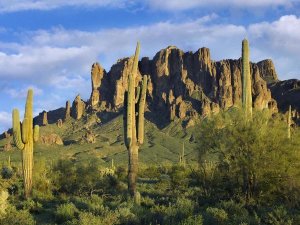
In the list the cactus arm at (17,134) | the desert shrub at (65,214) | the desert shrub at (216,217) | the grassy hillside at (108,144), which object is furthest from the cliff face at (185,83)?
the desert shrub at (216,217)

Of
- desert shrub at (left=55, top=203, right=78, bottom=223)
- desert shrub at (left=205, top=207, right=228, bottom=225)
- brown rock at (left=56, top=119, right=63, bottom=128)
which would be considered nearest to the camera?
desert shrub at (left=205, top=207, right=228, bottom=225)

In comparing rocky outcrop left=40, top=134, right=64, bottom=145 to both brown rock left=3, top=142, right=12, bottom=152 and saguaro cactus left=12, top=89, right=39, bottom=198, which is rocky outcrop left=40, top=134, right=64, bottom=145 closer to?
brown rock left=3, top=142, right=12, bottom=152

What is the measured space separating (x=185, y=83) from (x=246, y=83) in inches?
4690

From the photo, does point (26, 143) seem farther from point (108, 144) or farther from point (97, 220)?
point (108, 144)

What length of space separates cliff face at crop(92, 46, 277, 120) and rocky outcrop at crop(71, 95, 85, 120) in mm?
6685

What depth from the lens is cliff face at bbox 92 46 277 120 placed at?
424 feet

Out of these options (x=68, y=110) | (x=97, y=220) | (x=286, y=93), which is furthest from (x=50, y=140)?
(x=97, y=220)

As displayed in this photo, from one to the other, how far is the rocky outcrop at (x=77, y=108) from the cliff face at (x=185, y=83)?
6.69 m

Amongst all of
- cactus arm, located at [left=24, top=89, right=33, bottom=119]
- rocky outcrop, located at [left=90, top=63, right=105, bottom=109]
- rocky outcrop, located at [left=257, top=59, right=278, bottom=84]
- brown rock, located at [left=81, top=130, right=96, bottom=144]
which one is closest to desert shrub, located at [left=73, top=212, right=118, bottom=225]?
cactus arm, located at [left=24, top=89, right=33, bottom=119]

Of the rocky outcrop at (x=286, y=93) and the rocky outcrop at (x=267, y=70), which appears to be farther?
the rocky outcrop at (x=267, y=70)

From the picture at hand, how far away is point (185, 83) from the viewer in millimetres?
140625

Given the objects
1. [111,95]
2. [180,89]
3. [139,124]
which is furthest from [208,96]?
[139,124]

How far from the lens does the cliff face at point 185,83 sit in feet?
424

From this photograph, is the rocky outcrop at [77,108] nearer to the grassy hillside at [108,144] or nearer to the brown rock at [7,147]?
the grassy hillside at [108,144]
